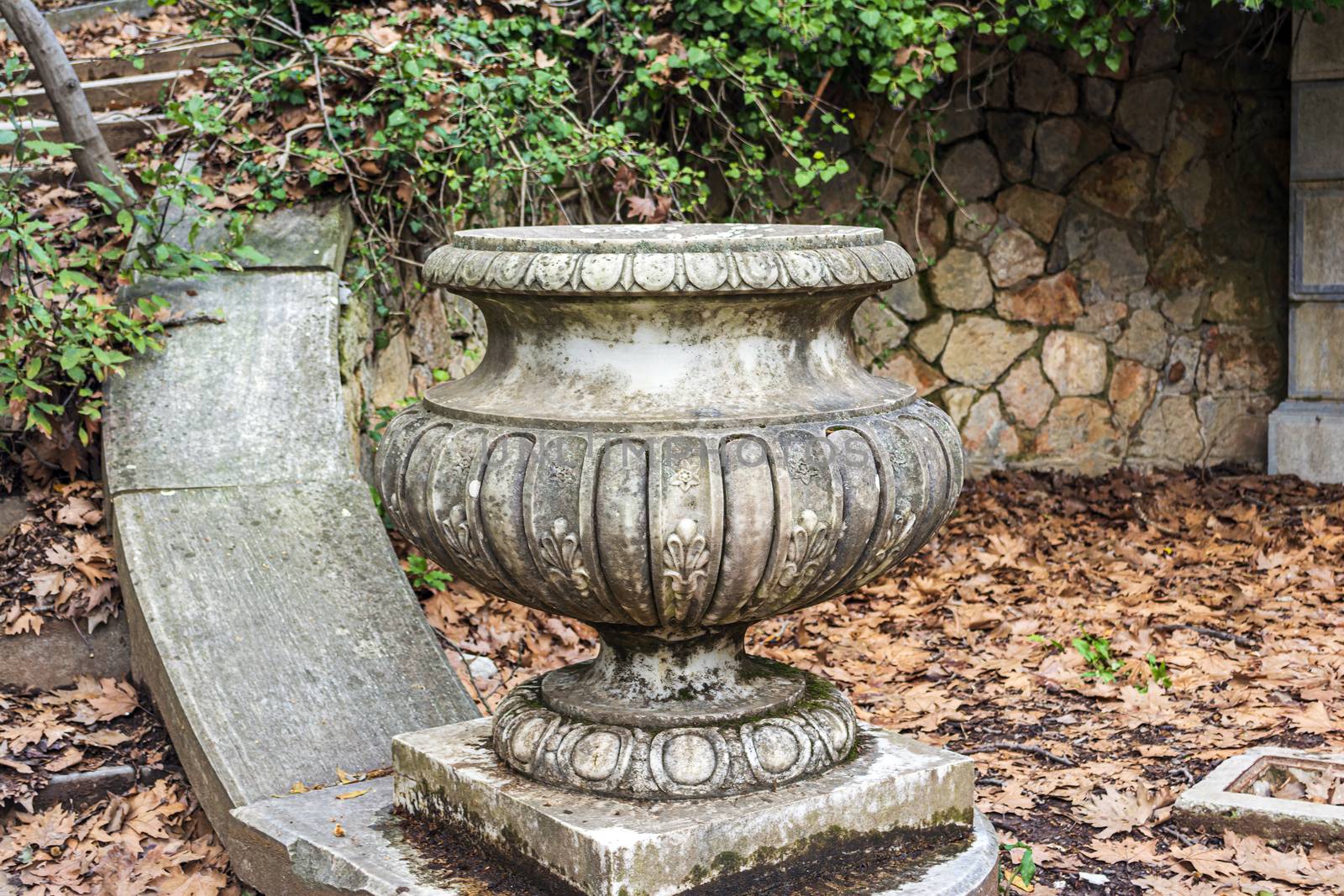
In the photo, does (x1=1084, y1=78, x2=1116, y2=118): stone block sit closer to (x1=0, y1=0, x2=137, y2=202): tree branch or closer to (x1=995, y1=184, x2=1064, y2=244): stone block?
(x1=995, y1=184, x2=1064, y2=244): stone block

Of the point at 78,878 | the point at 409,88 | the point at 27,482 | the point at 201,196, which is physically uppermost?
the point at 409,88

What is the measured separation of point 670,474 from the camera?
2.46 meters

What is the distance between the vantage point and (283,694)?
10.8 feet

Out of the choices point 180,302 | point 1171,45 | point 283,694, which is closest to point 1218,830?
point 283,694

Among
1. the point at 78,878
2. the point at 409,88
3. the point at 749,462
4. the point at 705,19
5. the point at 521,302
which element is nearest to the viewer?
the point at 749,462

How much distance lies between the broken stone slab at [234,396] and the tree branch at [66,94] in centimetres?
44

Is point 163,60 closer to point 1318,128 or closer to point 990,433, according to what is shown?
point 990,433

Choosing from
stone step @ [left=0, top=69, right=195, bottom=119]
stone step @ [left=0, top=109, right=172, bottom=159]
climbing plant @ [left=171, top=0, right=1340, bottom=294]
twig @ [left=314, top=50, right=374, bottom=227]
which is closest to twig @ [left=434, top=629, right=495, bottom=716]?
climbing plant @ [left=171, top=0, right=1340, bottom=294]

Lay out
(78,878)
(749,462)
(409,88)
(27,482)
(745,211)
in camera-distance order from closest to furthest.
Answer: (749,462), (78,878), (27,482), (409,88), (745,211)

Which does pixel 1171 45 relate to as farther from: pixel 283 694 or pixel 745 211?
pixel 283 694

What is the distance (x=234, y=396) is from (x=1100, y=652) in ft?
8.84

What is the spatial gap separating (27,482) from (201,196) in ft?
3.55

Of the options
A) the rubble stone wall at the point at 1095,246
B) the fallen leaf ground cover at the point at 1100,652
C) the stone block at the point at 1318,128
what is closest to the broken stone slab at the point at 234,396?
the fallen leaf ground cover at the point at 1100,652

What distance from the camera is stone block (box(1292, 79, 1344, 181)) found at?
6035 millimetres
